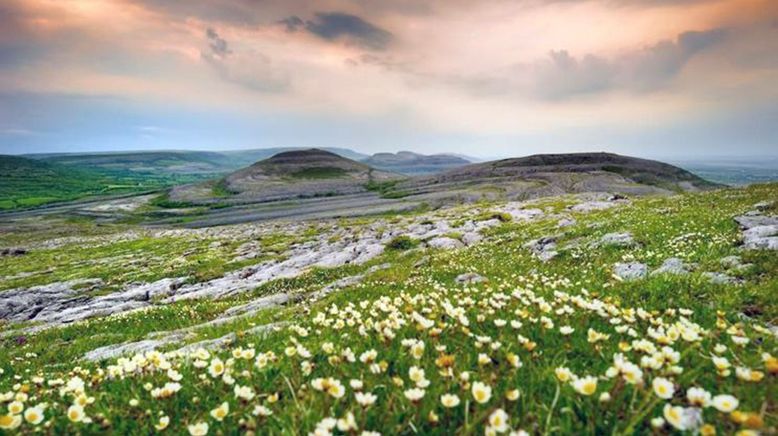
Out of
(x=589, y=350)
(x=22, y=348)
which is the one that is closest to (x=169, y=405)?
(x=589, y=350)

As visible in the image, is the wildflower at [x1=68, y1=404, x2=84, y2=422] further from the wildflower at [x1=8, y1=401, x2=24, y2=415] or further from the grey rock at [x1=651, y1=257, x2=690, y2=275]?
the grey rock at [x1=651, y1=257, x2=690, y2=275]

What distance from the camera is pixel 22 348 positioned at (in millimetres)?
17797

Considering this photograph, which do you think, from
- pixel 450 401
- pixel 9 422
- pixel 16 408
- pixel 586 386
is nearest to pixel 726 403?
pixel 586 386

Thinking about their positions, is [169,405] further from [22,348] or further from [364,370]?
[22,348]

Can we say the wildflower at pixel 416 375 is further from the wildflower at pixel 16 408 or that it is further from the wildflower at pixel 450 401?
the wildflower at pixel 16 408

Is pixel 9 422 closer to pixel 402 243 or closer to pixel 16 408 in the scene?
pixel 16 408

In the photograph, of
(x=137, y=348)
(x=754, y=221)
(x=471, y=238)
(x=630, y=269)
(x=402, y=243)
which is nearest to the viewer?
(x=137, y=348)

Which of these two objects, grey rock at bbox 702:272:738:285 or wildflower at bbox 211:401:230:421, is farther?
grey rock at bbox 702:272:738:285

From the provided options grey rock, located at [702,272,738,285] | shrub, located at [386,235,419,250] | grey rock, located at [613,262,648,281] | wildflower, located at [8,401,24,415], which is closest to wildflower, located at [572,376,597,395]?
wildflower, located at [8,401,24,415]

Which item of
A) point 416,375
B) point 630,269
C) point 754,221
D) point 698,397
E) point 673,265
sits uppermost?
point 698,397

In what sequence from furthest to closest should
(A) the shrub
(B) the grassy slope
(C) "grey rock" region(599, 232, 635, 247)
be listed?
(A) the shrub → (C) "grey rock" region(599, 232, 635, 247) → (B) the grassy slope

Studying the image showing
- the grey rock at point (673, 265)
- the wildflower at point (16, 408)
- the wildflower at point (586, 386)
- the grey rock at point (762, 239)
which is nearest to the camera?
the wildflower at point (586, 386)

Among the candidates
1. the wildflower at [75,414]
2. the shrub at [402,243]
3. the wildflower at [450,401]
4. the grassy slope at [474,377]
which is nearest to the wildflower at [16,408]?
the grassy slope at [474,377]

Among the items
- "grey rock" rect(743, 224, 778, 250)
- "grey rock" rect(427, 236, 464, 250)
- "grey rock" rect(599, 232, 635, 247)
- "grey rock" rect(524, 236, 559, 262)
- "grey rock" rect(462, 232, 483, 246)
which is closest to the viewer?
"grey rock" rect(743, 224, 778, 250)
